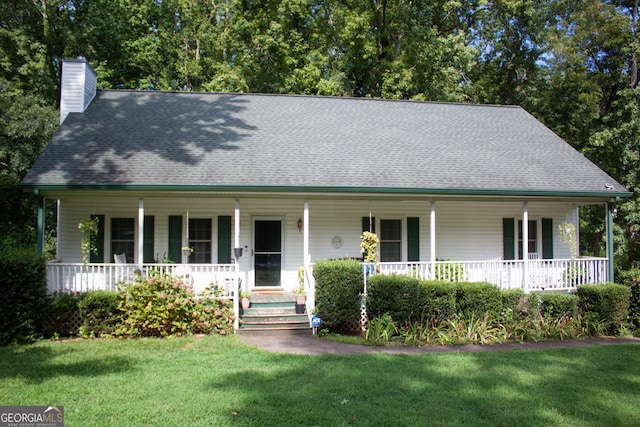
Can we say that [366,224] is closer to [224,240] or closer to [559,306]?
[224,240]

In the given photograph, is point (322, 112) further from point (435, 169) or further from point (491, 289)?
point (491, 289)

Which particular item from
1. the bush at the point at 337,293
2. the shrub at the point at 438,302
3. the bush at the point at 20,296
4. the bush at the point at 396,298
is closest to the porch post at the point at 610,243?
the shrub at the point at 438,302

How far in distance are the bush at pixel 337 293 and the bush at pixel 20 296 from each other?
5495 millimetres

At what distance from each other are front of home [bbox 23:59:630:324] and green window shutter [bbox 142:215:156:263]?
26 mm

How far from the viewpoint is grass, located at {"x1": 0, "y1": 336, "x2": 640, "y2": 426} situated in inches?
219

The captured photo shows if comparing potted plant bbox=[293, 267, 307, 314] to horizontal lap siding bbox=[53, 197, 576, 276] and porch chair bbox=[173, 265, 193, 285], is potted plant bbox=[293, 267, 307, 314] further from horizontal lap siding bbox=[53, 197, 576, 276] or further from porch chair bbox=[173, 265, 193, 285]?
porch chair bbox=[173, 265, 193, 285]

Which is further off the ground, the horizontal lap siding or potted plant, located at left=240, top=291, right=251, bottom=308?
the horizontal lap siding

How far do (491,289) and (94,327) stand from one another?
826cm

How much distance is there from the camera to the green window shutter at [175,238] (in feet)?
41.4

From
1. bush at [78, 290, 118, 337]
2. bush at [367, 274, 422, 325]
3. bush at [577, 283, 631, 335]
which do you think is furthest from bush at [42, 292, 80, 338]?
bush at [577, 283, 631, 335]

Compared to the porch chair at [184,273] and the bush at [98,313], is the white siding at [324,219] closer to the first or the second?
the porch chair at [184,273]

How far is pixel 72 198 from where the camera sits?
12297mm

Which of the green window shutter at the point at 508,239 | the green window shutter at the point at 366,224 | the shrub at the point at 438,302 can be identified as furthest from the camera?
the green window shutter at the point at 508,239

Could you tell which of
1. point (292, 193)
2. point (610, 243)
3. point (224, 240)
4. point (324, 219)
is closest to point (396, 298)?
point (292, 193)
